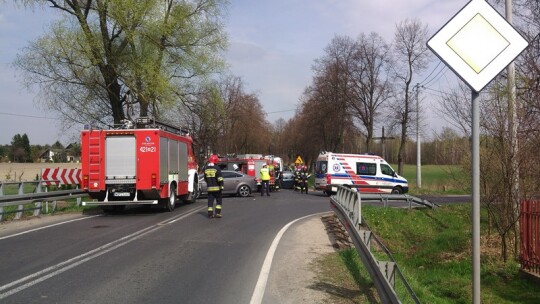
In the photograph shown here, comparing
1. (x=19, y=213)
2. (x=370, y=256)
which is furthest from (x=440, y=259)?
(x=19, y=213)

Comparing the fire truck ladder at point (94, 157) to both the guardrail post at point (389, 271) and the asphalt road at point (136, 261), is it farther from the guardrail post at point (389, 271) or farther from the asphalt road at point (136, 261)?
the guardrail post at point (389, 271)

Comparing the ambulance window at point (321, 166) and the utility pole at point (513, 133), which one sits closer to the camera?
the utility pole at point (513, 133)

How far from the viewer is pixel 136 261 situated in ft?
28.8

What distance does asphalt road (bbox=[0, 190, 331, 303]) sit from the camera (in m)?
6.67

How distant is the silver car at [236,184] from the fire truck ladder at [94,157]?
1119 centimetres

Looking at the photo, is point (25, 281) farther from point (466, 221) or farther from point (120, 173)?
point (466, 221)

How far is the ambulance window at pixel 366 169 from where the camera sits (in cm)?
3114

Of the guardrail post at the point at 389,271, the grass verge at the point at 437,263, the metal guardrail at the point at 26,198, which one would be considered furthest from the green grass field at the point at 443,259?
the metal guardrail at the point at 26,198

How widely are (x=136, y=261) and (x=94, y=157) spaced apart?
864 cm

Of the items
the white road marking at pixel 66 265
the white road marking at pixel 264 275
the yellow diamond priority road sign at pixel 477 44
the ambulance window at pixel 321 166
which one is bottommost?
the white road marking at pixel 264 275

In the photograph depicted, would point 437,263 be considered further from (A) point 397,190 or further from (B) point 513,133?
(A) point 397,190

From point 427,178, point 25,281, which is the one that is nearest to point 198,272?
point 25,281

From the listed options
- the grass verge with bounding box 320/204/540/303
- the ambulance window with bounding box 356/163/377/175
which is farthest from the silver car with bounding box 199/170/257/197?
the grass verge with bounding box 320/204/540/303

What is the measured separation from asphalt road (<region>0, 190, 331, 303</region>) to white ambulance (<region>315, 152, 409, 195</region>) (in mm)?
16709
